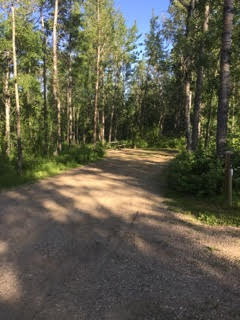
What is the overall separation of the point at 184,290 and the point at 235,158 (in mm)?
5513

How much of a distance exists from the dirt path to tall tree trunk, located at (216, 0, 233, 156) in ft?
9.51

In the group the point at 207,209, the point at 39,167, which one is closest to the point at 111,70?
the point at 39,167

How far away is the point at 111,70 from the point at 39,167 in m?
22.8

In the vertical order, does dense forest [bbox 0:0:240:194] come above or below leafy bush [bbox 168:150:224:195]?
above

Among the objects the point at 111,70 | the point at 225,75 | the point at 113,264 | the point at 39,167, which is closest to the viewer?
the point at 113,264

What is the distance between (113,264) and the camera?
13.1 feet

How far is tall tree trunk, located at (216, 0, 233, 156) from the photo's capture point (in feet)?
25.9

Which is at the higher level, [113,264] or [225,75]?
[225,75]

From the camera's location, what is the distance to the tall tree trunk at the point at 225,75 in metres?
7.90

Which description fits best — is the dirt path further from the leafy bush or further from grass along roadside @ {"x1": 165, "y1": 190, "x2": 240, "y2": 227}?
the leafy bush

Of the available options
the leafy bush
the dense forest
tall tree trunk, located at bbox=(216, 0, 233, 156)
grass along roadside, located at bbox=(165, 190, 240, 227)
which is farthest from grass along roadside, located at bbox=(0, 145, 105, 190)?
tall tree trunk, located at bbox=(216, 0, 233, 156)

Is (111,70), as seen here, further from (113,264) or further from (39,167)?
(113,264)

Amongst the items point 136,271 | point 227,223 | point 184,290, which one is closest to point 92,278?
point 136,271

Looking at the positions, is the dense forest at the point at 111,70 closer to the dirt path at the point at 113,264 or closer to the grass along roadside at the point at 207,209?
the grass along roadside at the point at 207,209
